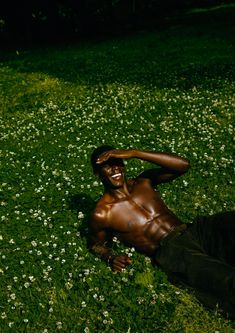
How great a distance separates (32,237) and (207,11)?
154 ft

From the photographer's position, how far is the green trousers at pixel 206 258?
686 centimetres

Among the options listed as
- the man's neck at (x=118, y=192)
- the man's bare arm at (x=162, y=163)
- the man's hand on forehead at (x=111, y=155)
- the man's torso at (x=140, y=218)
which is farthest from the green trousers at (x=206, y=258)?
the man's hand on forehead at (x=111, y=155)

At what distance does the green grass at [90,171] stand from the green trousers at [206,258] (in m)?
0.33

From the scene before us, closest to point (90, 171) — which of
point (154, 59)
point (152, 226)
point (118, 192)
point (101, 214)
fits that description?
point (118, 192)

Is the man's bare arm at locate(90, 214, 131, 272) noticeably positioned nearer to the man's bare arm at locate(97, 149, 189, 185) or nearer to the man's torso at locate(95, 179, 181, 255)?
the man's torso at locate(95, 179, 181, 255)

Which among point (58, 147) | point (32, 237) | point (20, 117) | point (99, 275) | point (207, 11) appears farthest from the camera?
point (207, 11)

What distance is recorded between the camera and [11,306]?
816 centimetres

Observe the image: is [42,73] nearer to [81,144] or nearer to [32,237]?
[81,144]

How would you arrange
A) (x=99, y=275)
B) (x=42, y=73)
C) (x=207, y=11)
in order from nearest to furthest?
(x=99, y=275) → (x=42, y=73) → (x=207, y=11)

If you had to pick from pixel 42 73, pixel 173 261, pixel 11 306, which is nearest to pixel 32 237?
pixel 11 306

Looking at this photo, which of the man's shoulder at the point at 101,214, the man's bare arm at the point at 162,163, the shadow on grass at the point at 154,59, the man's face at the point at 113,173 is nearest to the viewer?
the man's face at the point at 113,173

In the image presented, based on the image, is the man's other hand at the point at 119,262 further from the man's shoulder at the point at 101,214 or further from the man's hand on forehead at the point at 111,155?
the man's hand on forehead at the point at 111,155

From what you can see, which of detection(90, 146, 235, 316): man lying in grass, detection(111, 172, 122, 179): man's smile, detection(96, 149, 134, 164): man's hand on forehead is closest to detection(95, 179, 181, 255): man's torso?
detection(90, 146, 235, 316): man lying in grass

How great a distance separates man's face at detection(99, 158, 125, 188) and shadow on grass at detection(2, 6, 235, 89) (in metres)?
13.1
